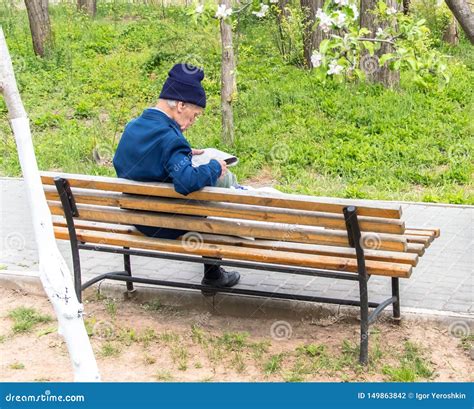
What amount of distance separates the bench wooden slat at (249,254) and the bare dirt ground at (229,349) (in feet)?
1.61

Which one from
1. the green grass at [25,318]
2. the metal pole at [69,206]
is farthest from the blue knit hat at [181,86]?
the green grass at [25,318]

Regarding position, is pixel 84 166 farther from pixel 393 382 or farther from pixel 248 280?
pixel 393 382

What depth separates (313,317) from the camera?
5992 millimetres

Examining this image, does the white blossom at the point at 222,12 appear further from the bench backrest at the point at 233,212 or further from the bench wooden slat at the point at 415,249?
the bench wooden slat at the point at 415,249

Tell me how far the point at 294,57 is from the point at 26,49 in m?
4.99

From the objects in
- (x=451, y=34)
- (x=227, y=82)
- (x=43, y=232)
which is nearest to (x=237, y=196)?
(x=43, y=232)

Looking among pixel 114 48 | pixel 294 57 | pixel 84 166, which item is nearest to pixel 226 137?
pixel 84 166

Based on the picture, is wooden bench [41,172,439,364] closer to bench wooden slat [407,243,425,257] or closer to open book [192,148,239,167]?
bench wooden slat [407,243,425,257]

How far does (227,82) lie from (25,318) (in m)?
5.31

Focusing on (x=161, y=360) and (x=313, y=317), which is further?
(x=313, y=317)

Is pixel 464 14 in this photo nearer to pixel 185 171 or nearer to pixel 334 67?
pixel 334 67

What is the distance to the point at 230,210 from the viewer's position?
5461 mm

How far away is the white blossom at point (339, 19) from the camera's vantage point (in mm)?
4816

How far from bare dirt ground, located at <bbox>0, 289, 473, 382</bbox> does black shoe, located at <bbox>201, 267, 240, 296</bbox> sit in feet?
0.84
